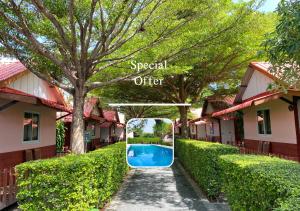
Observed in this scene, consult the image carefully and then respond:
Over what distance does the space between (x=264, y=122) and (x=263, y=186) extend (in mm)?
12161

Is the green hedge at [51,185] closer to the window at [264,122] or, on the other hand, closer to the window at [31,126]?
the window at [31,126]

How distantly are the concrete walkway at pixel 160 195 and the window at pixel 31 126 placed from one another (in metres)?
4.75

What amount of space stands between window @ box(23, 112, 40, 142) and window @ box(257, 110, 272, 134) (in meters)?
11.5

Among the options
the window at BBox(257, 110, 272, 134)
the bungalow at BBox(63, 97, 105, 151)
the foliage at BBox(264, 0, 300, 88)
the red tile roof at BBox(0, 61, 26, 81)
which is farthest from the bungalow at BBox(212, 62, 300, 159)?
the bungalow at BBox(63, 97, 105, 151)

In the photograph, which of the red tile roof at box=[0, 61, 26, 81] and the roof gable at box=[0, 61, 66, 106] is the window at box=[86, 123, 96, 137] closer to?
the roof gable at box=[0, 61, 66, 106]

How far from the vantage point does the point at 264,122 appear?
15.4m

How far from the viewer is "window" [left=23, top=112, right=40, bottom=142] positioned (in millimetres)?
12469

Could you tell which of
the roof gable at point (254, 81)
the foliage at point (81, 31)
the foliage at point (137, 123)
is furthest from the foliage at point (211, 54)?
the foliage at point (137, 123)

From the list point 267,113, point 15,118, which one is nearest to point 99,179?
point 15,118

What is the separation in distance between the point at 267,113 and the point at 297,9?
10.3 meters

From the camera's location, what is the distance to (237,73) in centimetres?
2061

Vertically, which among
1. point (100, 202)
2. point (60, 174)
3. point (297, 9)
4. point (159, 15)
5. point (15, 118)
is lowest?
point (100, 202)

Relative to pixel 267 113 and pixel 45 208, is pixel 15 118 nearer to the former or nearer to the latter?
pixel 45 208

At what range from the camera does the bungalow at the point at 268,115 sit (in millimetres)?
11609
